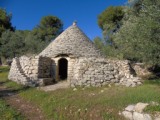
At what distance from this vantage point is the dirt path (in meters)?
9.26

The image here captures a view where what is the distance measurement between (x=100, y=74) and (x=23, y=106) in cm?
610

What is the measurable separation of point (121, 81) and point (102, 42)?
620 inches

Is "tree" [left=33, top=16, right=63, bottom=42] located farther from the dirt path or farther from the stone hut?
the dirt path

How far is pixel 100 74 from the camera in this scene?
15.2 m

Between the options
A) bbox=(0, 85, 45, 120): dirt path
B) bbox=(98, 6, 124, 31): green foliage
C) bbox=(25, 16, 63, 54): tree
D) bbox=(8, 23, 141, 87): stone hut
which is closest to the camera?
bbox=(0, 85, 45, 120): dirt path

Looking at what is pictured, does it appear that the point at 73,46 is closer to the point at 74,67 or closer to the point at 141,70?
the point at 74,67

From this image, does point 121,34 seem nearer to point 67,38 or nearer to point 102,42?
point 67,38

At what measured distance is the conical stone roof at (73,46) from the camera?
1850 centimetres

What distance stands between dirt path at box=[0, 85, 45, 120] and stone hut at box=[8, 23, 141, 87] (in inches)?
121

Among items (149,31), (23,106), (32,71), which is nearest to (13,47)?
(32,71)

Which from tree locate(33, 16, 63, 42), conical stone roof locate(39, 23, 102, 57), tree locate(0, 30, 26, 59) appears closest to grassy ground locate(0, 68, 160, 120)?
conical stone roof locate(39, 23, 102, 57)

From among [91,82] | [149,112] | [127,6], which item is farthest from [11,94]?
[127,6]

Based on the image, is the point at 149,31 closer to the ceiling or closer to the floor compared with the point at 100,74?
closer to the ceiling

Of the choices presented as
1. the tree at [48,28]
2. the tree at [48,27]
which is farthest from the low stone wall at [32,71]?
the tree at [48,27]
